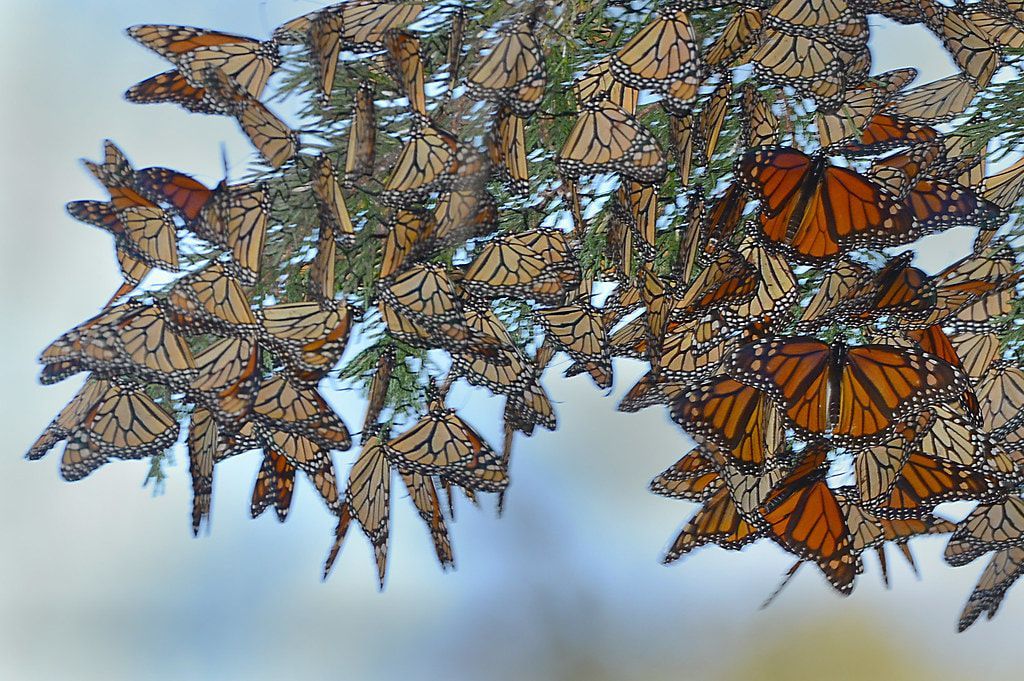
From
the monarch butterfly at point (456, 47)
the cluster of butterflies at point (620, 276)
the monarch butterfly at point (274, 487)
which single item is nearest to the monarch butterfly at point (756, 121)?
the cluster of butterflies at point (620, 276)

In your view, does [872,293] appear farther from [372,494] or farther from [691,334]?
[372,494]

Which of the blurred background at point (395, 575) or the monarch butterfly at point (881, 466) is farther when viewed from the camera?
the blurred background at point (395, 575)

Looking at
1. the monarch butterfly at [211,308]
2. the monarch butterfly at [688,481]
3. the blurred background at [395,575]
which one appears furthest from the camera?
the blurred background at [395,575]

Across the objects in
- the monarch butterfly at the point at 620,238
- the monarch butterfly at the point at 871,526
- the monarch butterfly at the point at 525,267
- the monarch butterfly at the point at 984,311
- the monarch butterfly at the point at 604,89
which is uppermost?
the monarch butterfly at the point at 604,89

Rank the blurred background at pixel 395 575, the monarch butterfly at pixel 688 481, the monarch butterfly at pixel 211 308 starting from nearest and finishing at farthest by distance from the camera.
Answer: the monarch butterfly at pixel 211 308, the monarch butterfly at pixel 688 481, the blurred background at pixel 395 575

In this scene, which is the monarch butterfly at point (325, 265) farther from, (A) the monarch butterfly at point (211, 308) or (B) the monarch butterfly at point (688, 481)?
(B) the monarch butterfly at point (688, 481)

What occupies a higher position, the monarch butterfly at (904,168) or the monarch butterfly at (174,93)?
the monarch butterfly at (174,93)

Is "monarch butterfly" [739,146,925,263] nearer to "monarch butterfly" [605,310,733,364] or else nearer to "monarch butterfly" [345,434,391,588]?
"monarch butterfly" [605,310,733,364]

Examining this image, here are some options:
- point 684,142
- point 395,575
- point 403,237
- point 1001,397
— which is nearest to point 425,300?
point 403,237
